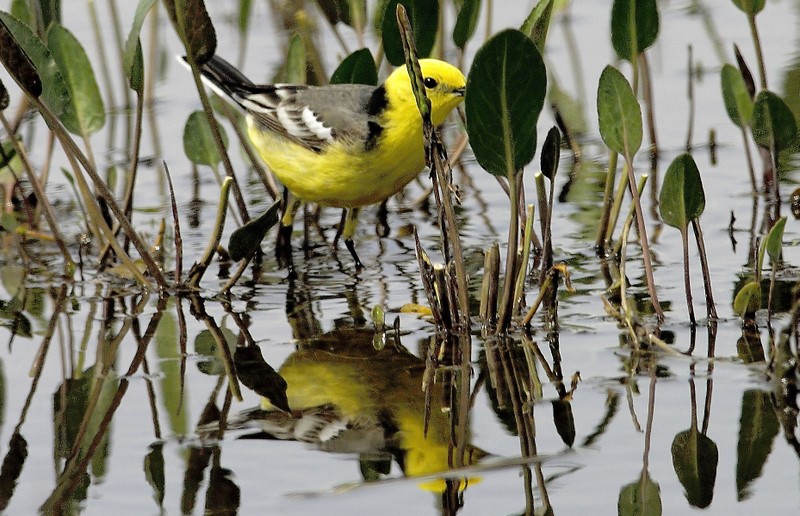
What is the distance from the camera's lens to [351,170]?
5.82 metres

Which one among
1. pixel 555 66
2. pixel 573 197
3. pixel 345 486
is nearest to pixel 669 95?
pixel 555 66

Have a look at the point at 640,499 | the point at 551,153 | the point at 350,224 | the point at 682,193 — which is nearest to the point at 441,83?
the point at 350,224

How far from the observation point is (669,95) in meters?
8.62

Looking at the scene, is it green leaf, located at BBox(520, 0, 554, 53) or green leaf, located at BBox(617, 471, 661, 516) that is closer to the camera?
green leaf, located at BBox(617, 471, 661, 516)

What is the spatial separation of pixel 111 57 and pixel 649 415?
277 inches

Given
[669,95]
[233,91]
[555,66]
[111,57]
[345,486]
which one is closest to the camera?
[345,486]

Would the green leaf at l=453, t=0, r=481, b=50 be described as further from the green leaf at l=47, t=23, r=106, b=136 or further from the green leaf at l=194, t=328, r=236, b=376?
the green leaf at l=194, t=328, r=236, b=376

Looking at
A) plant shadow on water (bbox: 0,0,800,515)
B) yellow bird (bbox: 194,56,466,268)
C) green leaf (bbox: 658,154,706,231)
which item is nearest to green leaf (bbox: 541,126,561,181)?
plant shadow on water (bbox: 0,0,800,515)

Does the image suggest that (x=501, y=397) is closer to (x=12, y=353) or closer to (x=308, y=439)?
(x=308, y=439)

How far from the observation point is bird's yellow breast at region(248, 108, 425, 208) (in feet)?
19.0

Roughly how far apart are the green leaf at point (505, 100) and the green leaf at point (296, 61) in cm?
233

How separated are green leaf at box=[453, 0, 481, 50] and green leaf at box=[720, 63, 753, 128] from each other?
1195mm

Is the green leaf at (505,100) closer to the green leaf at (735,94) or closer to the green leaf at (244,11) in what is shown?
the green leaf at (735,94)

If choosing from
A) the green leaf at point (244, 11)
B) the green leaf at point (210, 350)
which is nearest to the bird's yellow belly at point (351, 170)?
the green leaf at point (210, 350)
